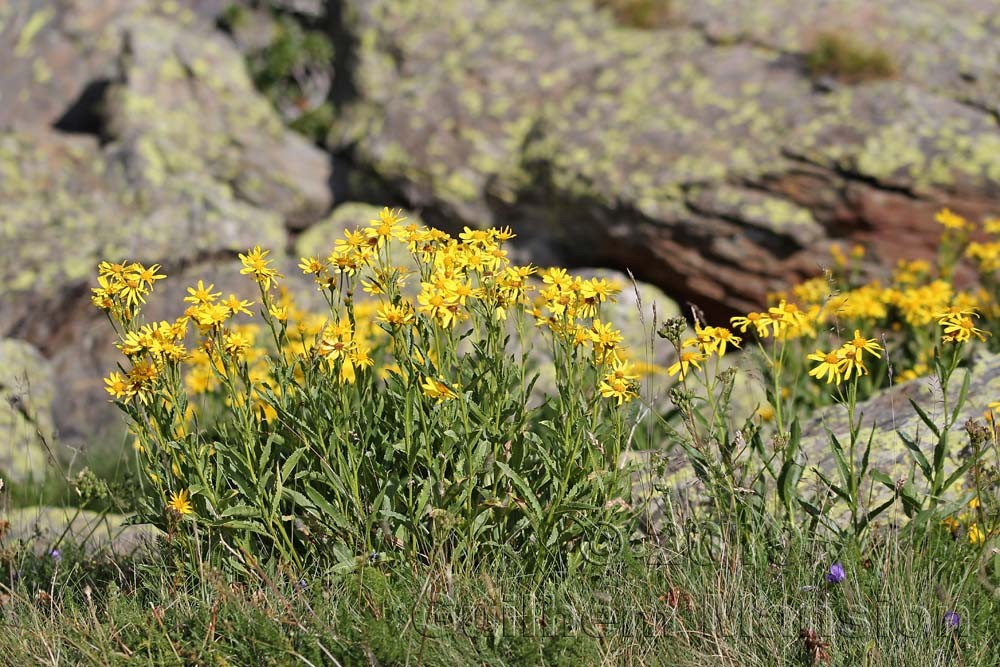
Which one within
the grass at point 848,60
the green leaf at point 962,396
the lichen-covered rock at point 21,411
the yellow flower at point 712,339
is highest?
the grass at point 848,60

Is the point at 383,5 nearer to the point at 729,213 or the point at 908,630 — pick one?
the point at 729,213

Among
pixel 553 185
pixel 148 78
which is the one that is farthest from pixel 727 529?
pixel 148 78

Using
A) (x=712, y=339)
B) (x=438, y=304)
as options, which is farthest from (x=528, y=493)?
(x=712, y=339)

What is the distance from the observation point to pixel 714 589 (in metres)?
2.77

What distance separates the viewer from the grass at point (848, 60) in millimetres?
7320

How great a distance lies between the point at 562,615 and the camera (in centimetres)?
281

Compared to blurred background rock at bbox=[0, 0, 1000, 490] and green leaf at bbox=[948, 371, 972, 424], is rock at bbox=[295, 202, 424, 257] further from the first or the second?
green leaf at bbox=[948, 371, 972, 424]

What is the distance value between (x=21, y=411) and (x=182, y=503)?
11.1 feet

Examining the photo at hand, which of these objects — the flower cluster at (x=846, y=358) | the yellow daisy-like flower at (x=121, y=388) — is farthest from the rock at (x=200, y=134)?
the flower cluster at (x=846, y=358)

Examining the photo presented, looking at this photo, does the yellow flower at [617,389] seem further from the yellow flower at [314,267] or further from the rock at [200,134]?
the rock at [200,134]

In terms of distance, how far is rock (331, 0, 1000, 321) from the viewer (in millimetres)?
6781

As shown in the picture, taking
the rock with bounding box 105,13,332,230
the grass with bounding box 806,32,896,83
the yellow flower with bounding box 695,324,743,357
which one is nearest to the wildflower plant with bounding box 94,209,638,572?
the yellow flower with bounding box 695,324,743,357

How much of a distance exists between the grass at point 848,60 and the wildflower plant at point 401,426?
5042 mm

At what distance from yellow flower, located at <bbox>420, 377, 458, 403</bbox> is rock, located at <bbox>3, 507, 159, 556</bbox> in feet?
3.67
